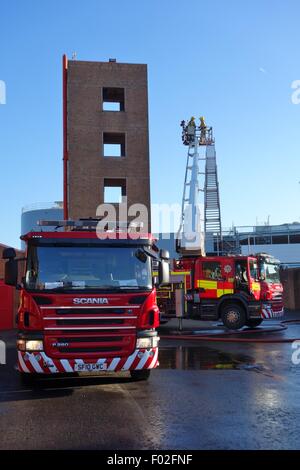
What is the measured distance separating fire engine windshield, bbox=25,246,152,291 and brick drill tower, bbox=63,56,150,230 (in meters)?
17.4

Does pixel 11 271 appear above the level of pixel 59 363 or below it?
above

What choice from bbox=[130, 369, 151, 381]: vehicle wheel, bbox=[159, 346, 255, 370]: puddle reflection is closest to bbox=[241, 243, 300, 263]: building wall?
bbox=[159, 346, 255, 370]: puddle reflection

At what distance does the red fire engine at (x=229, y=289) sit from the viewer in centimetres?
1719

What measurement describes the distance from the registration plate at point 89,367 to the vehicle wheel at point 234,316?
34.1ft

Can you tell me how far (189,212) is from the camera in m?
35.7

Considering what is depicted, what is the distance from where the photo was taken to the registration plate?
7.28 metres

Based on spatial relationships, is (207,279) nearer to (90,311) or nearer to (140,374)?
(140,374)

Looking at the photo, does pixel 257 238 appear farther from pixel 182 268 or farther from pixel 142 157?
pixel 182 268

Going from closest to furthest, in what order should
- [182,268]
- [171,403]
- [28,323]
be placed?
[171,403] → [28,323] → [182,268]

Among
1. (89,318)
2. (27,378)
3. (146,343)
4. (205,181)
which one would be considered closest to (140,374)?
(146,343)

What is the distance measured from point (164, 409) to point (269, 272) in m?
A: 12.2

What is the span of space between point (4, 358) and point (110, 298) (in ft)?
17.4

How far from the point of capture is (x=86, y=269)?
7.81 metres
